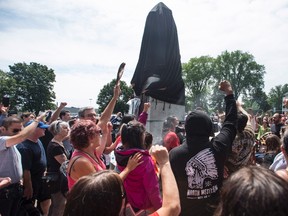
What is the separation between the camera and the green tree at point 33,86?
5684 centimetres

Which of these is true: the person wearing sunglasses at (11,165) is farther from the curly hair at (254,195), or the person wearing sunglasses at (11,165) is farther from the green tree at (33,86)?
the green tree at (33,86)

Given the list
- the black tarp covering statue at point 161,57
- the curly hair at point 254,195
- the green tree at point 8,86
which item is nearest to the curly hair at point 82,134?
the curly hair at point 254,195

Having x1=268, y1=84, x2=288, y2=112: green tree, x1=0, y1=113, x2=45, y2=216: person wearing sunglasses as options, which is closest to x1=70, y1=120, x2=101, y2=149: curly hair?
x1=0, y1=113, x2=45, y2=216: person wearing sunglasses

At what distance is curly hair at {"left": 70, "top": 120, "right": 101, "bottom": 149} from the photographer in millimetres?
2789

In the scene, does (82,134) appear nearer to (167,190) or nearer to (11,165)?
(167,190)

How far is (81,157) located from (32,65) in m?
61.0

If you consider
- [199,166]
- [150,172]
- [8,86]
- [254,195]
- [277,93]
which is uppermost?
[277,93]

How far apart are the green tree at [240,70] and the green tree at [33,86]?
1423 inches

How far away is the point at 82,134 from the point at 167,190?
1374mm

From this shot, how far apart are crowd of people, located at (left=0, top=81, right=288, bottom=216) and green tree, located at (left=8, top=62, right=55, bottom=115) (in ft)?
179

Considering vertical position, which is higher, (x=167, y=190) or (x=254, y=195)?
(x=254, y=195)

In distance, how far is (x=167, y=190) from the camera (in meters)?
1.64

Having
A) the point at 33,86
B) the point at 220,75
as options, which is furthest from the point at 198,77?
the point at 33,86

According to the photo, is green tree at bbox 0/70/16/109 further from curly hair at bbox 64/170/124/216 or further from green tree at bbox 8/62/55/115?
curly hair at bbox 64/170/124/216
